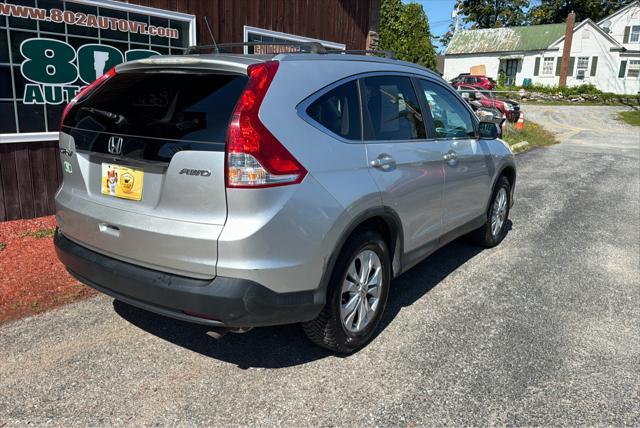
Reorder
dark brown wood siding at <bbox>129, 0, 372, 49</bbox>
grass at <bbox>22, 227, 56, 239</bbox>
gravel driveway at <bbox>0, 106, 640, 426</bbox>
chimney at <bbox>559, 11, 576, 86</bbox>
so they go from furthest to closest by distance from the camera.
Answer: chimney at <bbox>559, 11, 576, 86</bbox>, dark brown wood siding at <bbox>129, 0, 372, 49</bbox>, grass at <bbox>22, 227, 56, 239</bbox>, gravel driveway at <bbox>0, 106, 640, 426</bbox>

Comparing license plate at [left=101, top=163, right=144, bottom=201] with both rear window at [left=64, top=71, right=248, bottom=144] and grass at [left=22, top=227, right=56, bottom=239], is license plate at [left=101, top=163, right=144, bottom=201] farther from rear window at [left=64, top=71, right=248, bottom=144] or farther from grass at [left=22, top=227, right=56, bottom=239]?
grass at [left=22, top=227, right=56, bottom=239]

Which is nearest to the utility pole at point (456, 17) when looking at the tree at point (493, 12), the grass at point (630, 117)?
the tree at point (493, 12)

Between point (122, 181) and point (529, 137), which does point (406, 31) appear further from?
point (122, 181)

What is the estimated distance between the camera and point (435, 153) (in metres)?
4.11

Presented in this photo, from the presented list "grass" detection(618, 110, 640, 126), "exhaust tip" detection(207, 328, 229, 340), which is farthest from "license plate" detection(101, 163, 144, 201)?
"grass" detection(618, 110, 640, 126)

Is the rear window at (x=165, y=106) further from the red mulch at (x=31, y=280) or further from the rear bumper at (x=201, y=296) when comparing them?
the red mulch at (x=31, y=280)

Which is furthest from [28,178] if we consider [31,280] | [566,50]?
[566,50]

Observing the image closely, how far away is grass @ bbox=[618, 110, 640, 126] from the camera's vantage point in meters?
25.9

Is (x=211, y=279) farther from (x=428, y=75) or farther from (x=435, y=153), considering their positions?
(x=428, y=75)

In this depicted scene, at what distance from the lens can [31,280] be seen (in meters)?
4.30

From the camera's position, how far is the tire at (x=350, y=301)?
3.14 m

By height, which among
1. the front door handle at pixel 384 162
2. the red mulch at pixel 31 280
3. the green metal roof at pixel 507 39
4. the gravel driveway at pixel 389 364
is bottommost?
the gravel driveway at pixel 389 364

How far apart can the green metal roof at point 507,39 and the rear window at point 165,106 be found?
47890 mm

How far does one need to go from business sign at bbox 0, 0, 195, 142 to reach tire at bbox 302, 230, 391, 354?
456cm
